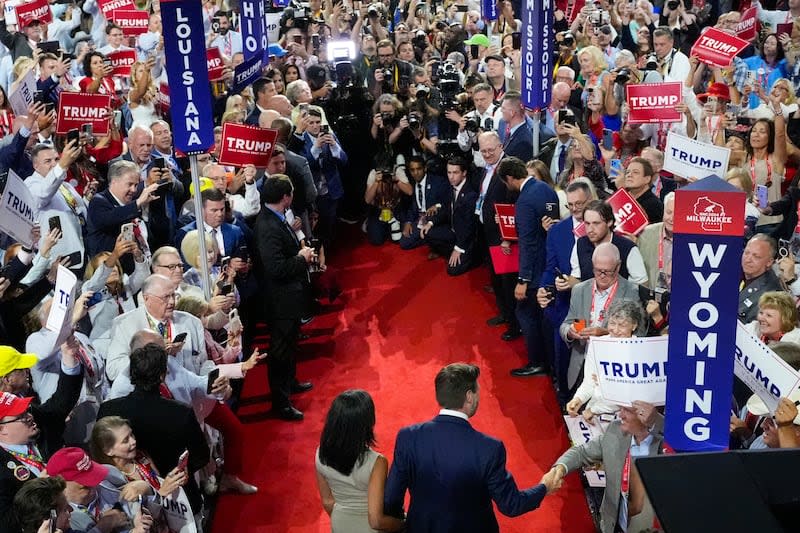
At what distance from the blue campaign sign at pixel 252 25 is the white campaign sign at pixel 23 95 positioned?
3.10 meters

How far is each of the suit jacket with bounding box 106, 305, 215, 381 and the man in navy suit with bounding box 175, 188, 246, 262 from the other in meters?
1.03

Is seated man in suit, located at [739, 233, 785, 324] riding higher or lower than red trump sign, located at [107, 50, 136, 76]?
lower

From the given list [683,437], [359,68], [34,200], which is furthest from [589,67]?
[683,437]

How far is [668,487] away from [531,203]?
493 centimetres

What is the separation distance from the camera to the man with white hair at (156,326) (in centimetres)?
517

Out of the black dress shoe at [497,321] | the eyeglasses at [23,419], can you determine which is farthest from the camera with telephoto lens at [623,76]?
the eyeglasses at [23,419]

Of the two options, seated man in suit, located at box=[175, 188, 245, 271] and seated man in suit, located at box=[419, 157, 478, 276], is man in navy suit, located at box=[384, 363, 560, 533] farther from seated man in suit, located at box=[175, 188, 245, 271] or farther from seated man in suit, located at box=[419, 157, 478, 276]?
seated man in suit, located at box=[419, 157, 478, 276]

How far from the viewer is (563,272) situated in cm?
639

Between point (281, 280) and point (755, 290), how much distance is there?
10.6 feet

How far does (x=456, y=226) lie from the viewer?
29.1 feet

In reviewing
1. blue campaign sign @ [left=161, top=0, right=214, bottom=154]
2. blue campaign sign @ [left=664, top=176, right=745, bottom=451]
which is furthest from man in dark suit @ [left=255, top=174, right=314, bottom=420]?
blue campaign sign @ [left=664, top=176, right=745, bottom=451]

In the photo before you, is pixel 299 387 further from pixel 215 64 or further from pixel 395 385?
pixel 215 64

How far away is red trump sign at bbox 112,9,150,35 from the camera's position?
10.1 metres

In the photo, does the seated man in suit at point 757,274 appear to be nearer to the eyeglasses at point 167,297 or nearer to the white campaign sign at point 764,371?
the white campaign sign at point 764,371
